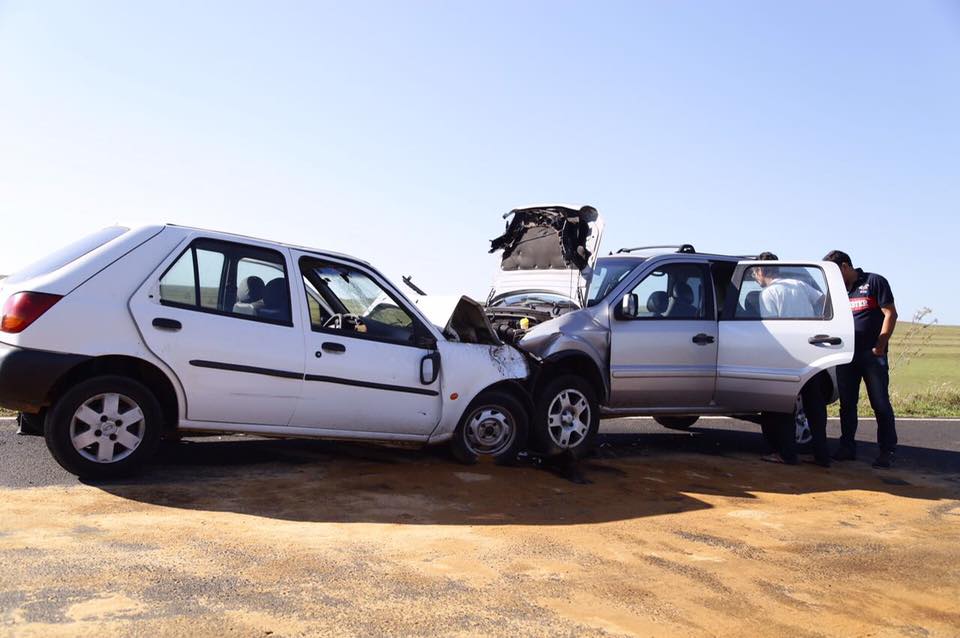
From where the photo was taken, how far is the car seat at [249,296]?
672 centimetres

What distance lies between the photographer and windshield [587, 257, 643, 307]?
9.16 metres

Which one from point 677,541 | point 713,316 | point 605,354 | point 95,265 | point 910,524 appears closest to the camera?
point 677,541

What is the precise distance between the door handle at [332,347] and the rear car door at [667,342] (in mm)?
2918

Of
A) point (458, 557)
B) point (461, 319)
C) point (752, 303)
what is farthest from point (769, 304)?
point (458, 557)

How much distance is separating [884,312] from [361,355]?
5956 mm

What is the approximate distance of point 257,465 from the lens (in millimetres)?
7332

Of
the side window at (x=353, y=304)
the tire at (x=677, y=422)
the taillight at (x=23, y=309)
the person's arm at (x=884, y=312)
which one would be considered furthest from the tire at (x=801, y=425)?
the taillight at (x=23, y=309)

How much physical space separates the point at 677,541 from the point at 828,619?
4.62 ft

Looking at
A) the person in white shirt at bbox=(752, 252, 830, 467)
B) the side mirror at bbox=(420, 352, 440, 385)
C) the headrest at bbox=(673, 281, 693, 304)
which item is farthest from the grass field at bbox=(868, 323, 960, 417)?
the side mirror at bbox=(420, 352, 440, 385)

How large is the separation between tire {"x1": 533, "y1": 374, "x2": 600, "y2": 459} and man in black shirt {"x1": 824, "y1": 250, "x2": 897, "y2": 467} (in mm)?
3241

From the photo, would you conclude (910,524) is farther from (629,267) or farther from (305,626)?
(305,626)

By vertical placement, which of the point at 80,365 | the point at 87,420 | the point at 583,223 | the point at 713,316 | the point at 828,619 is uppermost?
the point at 583,223

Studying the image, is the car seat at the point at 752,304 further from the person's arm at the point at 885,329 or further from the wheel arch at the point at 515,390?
the wheel arch at the point at 515,390

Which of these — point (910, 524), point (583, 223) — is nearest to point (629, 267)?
point (583, 223)
